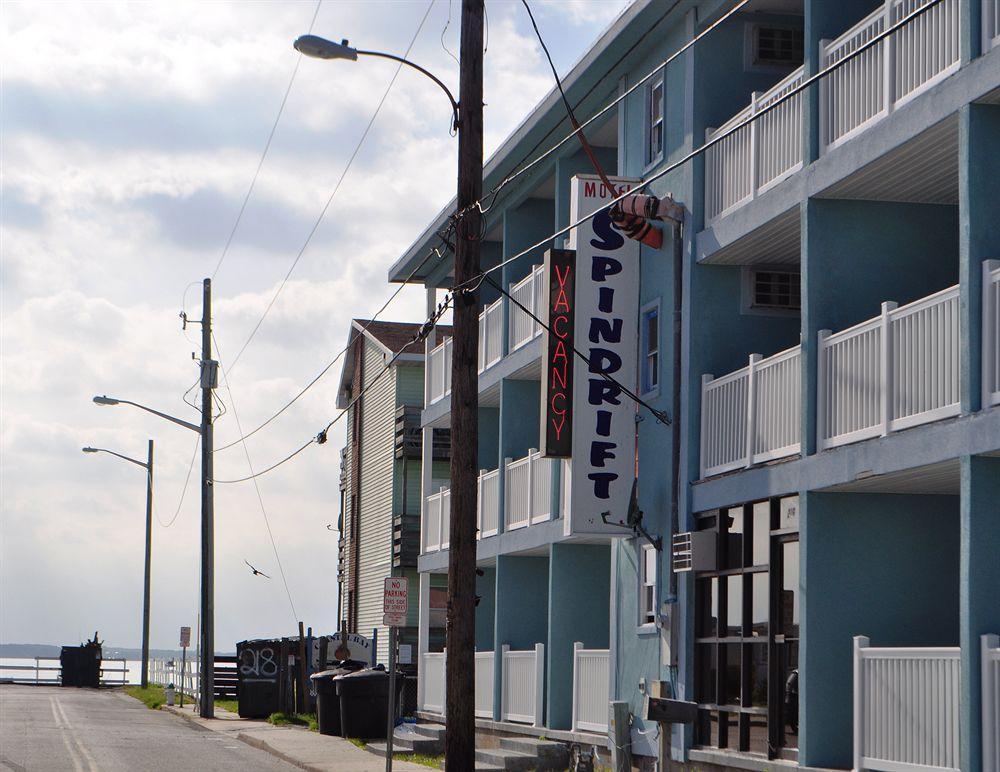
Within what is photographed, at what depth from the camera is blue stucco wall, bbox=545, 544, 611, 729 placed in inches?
910

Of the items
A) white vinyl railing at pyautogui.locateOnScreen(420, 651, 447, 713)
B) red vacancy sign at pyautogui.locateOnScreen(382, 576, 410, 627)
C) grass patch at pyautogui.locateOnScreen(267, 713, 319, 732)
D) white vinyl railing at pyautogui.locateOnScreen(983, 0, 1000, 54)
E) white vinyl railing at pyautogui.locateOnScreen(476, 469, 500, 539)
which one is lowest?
grass patch at pyautogui.locateOnScreen(267, 713, 319, 732)

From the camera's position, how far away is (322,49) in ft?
54.3

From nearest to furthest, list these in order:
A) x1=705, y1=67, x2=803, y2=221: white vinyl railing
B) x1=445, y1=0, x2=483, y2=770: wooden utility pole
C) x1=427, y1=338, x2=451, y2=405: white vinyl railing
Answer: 1. x1=445, y1=0, x2=483, y2=770: wooden utility pole
2. x1=705, y1=67, x2=803, y2=221: white vinyl railing
3. x1=427, y1=338, x2=451, y2=405: white vinyl railing

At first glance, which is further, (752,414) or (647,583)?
(647,583)

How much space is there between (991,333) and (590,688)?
1039 centimetres

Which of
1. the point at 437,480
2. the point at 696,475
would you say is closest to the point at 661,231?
the point at 696,475

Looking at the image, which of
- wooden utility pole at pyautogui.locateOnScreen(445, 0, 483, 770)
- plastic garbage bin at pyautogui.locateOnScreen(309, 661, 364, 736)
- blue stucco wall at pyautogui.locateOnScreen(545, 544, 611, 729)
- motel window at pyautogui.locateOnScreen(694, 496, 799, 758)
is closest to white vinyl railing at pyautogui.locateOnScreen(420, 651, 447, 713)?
plastic garbage bin at pyautogui.locateOnScreen(309, 661, 364, 736)

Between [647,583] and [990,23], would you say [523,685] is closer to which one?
[647,583]

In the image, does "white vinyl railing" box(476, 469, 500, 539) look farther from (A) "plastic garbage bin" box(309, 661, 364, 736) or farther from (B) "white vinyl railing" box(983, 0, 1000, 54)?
(B) "white vinyl railing" box(983, 0, 1000, 54)

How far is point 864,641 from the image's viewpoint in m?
14.2

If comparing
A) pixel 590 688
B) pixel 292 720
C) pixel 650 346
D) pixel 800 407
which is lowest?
pixel 292 720

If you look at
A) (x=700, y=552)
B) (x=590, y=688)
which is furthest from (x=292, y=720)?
(x=700, y=552)

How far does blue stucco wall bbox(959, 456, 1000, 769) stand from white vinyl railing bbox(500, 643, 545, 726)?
1129 centimetres

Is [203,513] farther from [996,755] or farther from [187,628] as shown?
[996,755]
